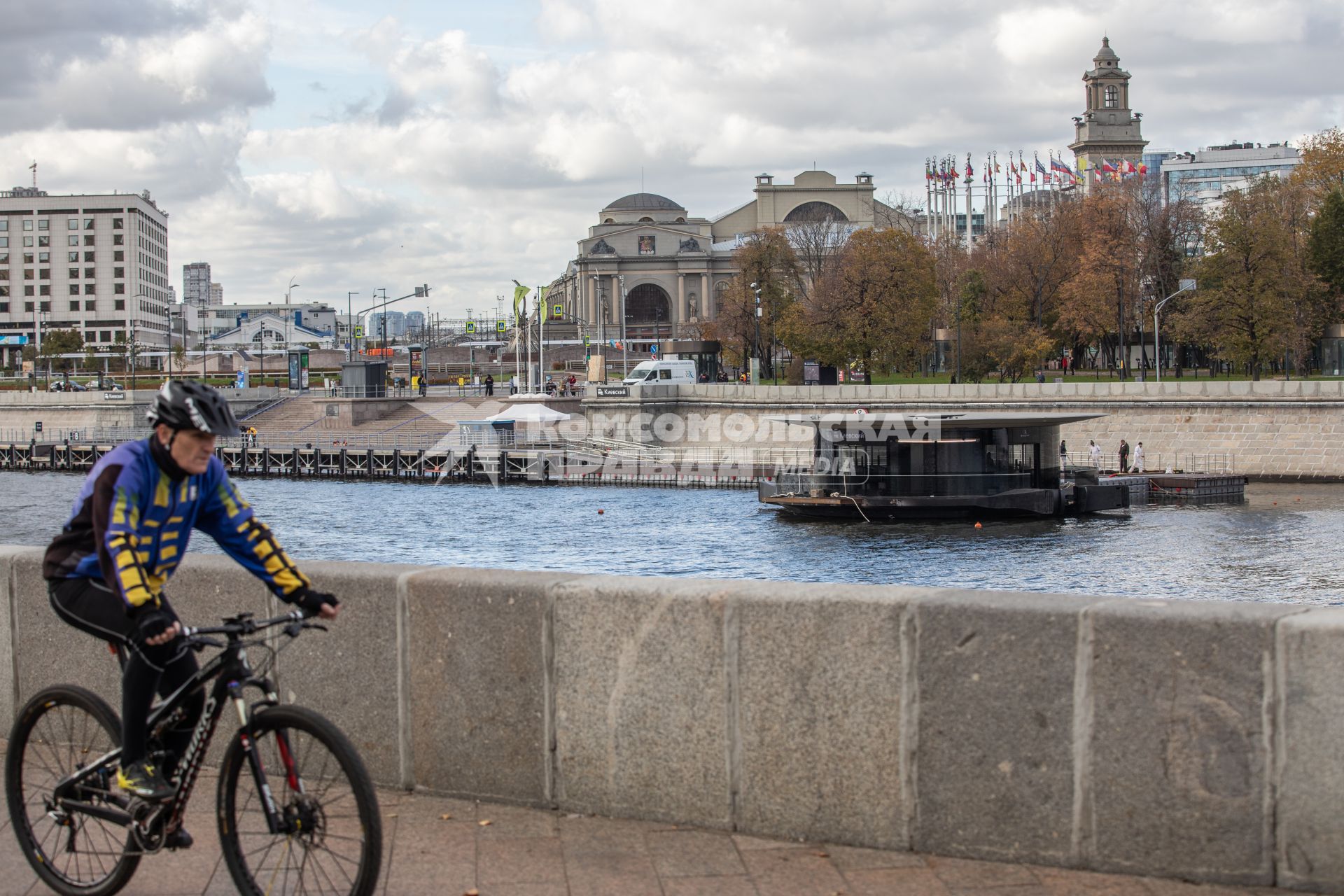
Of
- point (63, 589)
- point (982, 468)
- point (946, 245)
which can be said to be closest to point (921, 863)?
point (63, 589)

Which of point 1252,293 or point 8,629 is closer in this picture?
point 8,629

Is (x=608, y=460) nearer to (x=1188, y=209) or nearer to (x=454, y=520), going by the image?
(x=454, y=520)

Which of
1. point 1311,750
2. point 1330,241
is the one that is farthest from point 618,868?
point 1330,241

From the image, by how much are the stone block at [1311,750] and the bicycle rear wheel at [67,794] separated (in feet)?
14.1

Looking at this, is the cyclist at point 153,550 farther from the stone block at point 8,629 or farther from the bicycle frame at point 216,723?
the stone block at point 8,629

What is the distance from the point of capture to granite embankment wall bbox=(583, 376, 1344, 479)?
59.8 m

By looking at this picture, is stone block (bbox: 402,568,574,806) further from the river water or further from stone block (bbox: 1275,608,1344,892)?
the river water

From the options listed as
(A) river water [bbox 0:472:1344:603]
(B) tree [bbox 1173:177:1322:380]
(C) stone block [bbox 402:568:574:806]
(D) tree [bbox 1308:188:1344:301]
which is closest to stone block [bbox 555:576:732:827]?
(C) stone block [bbox 402:568:574:806]

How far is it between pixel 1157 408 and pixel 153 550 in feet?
207

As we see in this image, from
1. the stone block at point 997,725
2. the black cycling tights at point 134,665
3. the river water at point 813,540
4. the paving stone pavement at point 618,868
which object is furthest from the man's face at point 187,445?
the river water at point 813,540

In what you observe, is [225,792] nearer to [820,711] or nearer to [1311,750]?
[820,711]

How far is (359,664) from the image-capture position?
6.61 meters

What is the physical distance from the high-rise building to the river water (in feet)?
298

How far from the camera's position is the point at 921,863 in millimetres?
5629
